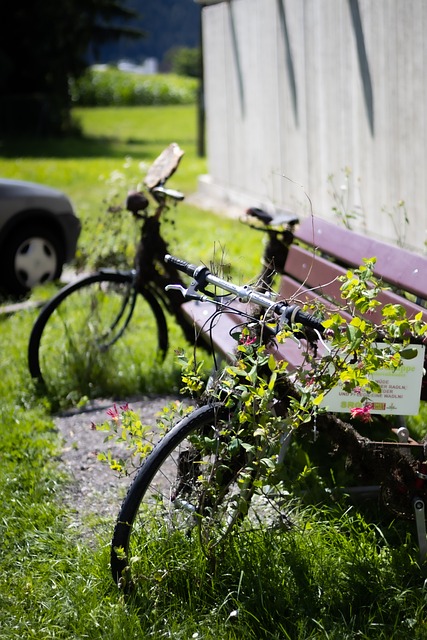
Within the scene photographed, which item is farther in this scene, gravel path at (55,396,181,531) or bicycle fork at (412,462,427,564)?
gravel path at (55,396,181,531)

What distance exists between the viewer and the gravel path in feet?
14.0

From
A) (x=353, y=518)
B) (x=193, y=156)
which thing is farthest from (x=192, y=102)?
(x=353, y=518)

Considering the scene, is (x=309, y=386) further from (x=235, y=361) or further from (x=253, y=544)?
(x=253, y=544)

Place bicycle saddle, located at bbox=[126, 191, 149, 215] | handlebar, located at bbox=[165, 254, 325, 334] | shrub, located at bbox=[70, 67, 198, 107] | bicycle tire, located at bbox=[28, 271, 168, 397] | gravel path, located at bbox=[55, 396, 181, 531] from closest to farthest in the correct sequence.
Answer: handlebar, located at bbox=[165, 254, 325, 334], gravel path, located at bbox=[55, 396, 181, 531], bicycle saddle, located at bbox=[126, 191, 149, 215], bicycle tire, located at bbox=[28, 271, 168, 397], shrub, located at bbox=[70, 67, 198, 107]

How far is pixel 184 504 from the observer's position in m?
3.48

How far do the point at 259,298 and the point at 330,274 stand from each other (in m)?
1.43

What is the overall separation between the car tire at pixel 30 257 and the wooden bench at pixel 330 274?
10.8ft

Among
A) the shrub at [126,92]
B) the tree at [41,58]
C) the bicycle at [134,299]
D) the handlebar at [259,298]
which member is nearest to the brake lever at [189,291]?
the handlebar at [259,298]

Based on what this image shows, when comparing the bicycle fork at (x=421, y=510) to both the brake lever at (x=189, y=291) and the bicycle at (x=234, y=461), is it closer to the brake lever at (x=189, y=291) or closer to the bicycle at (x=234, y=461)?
the bicycle at (x=234, y=461)

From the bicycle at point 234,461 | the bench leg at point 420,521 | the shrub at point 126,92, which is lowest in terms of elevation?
the shrub at point 126,92

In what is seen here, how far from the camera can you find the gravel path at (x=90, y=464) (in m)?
4.27

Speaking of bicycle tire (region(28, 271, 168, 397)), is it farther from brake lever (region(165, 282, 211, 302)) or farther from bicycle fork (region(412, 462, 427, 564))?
bicycle fork (region(412, 462, 427, 564))

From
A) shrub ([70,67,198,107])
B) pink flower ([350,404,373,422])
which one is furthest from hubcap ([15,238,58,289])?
shrub ([70,67,198,107])

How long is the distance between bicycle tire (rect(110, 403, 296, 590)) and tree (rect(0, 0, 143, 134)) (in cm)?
2426
